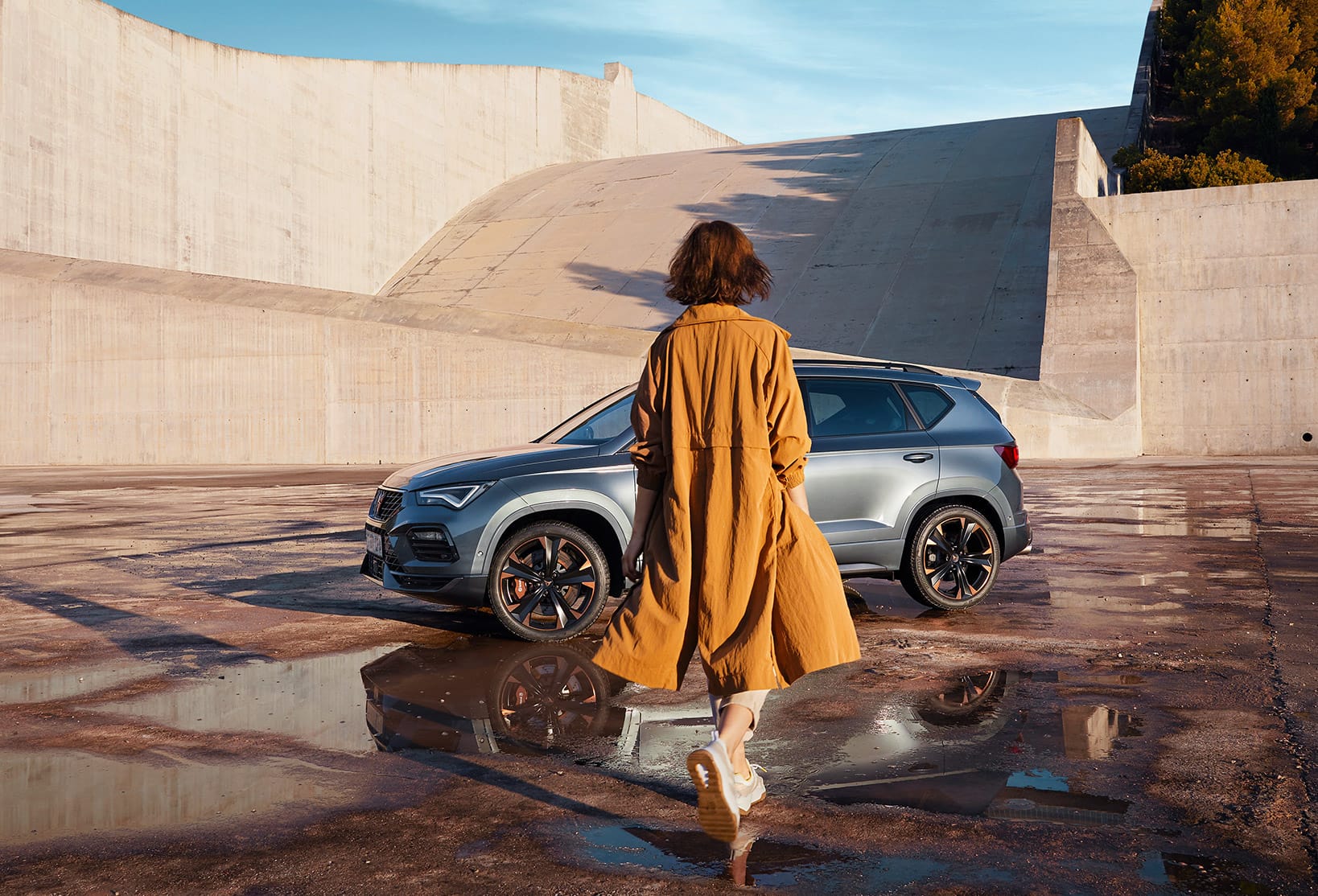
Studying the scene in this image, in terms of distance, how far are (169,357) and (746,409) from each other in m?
27.1

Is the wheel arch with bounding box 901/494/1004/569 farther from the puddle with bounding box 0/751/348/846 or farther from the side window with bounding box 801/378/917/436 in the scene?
the puddle with bounding box 0/751/348/846

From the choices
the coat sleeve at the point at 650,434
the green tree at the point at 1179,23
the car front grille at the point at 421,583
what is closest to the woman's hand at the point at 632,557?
the coat sleeve at the point at 650,434

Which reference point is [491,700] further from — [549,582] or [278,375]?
[278,375]

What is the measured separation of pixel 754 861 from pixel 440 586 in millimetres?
3959

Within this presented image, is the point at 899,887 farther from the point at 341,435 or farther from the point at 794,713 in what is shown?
the point at 341,435

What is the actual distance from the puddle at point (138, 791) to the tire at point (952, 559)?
458 centimetres

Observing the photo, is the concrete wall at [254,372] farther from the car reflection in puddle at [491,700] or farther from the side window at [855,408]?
the car reflection in puddle at [491,700]

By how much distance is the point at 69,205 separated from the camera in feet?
109

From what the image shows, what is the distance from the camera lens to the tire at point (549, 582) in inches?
282

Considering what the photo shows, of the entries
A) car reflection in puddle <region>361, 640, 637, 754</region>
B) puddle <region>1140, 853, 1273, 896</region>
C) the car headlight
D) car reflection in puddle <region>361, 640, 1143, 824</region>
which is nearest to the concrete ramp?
the car headlight

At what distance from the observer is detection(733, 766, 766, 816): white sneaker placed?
151 inches

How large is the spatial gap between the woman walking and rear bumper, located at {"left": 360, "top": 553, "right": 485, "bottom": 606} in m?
3.33

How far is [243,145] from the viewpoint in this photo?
39906mm

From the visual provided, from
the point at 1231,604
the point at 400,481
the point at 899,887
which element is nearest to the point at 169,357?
the point at 400,481
